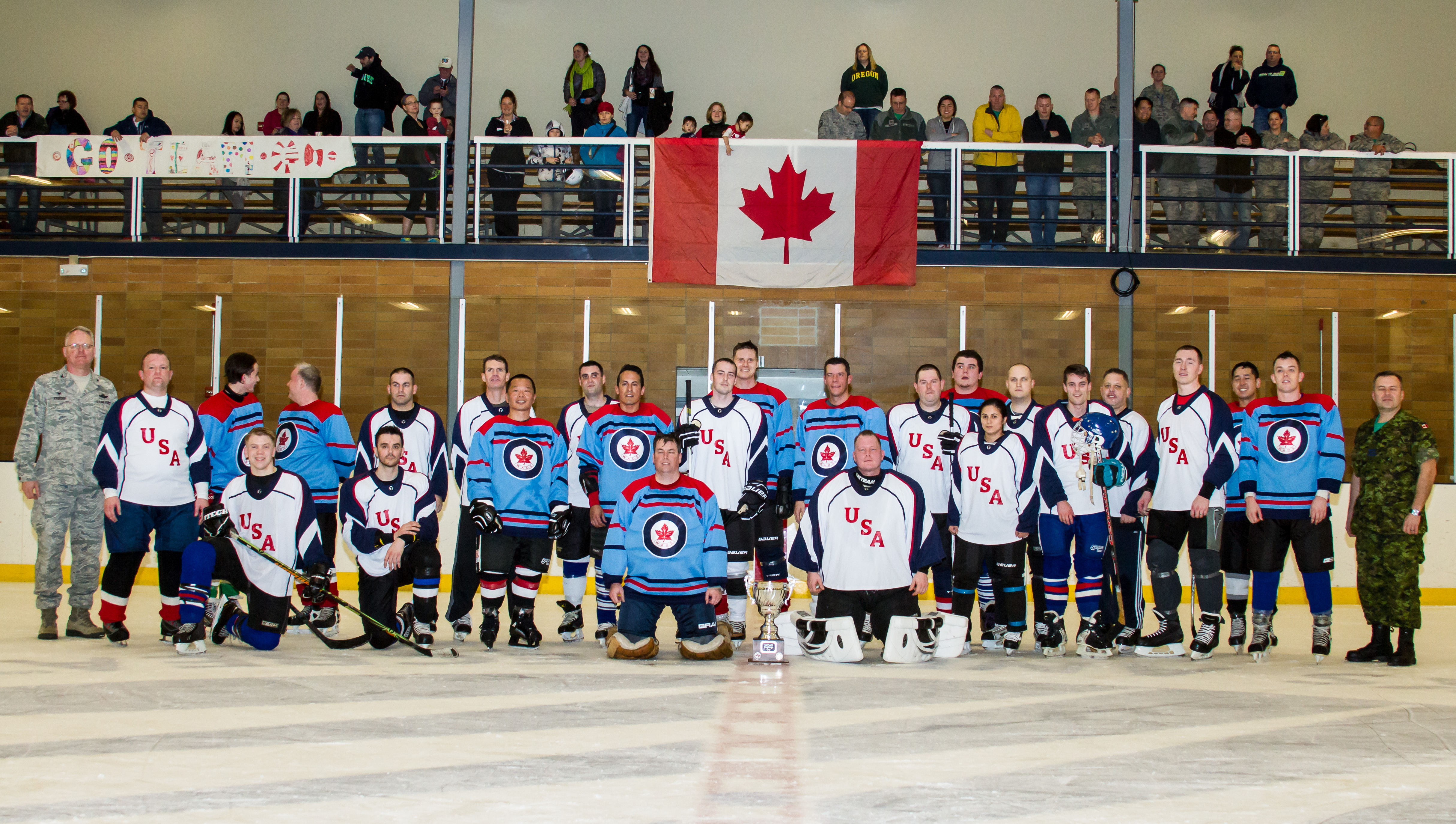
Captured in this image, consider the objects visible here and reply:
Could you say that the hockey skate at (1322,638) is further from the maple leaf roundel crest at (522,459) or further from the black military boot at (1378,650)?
the maple leaf roundel crest at (522,459)

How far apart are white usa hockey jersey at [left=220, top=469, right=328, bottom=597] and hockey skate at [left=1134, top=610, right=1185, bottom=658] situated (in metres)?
4.27

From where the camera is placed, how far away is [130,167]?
32.6ft

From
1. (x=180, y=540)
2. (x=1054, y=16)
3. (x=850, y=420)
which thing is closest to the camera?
(x=180, y=540)

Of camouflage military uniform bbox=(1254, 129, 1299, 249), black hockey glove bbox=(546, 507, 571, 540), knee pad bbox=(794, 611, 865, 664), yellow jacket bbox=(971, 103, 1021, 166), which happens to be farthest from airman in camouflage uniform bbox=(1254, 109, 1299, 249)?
black hockey glove bbox=(546, 507, 571, 540)

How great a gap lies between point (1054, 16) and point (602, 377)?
9.33 metres

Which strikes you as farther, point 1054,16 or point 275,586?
point 1054,16

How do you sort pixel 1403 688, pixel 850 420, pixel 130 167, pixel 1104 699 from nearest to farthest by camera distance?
pixel 1104 699 < pixel 1403 688 < pixel 850 420 < pixel 130 167

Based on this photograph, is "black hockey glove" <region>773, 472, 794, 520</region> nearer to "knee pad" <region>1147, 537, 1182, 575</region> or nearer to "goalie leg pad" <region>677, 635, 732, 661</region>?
"goalie leg pad" <region>677, 635, 732, 661</region>

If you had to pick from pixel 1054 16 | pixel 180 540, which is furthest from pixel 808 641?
pixel 1054 16

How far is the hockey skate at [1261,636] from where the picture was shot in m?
5.77

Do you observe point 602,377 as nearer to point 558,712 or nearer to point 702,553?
point 702,553

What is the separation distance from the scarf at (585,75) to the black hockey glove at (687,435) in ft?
19.4

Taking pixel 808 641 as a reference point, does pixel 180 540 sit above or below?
above

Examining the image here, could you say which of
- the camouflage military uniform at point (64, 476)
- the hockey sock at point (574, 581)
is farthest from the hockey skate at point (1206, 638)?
the camouflage military uniform at point (64, 476)
